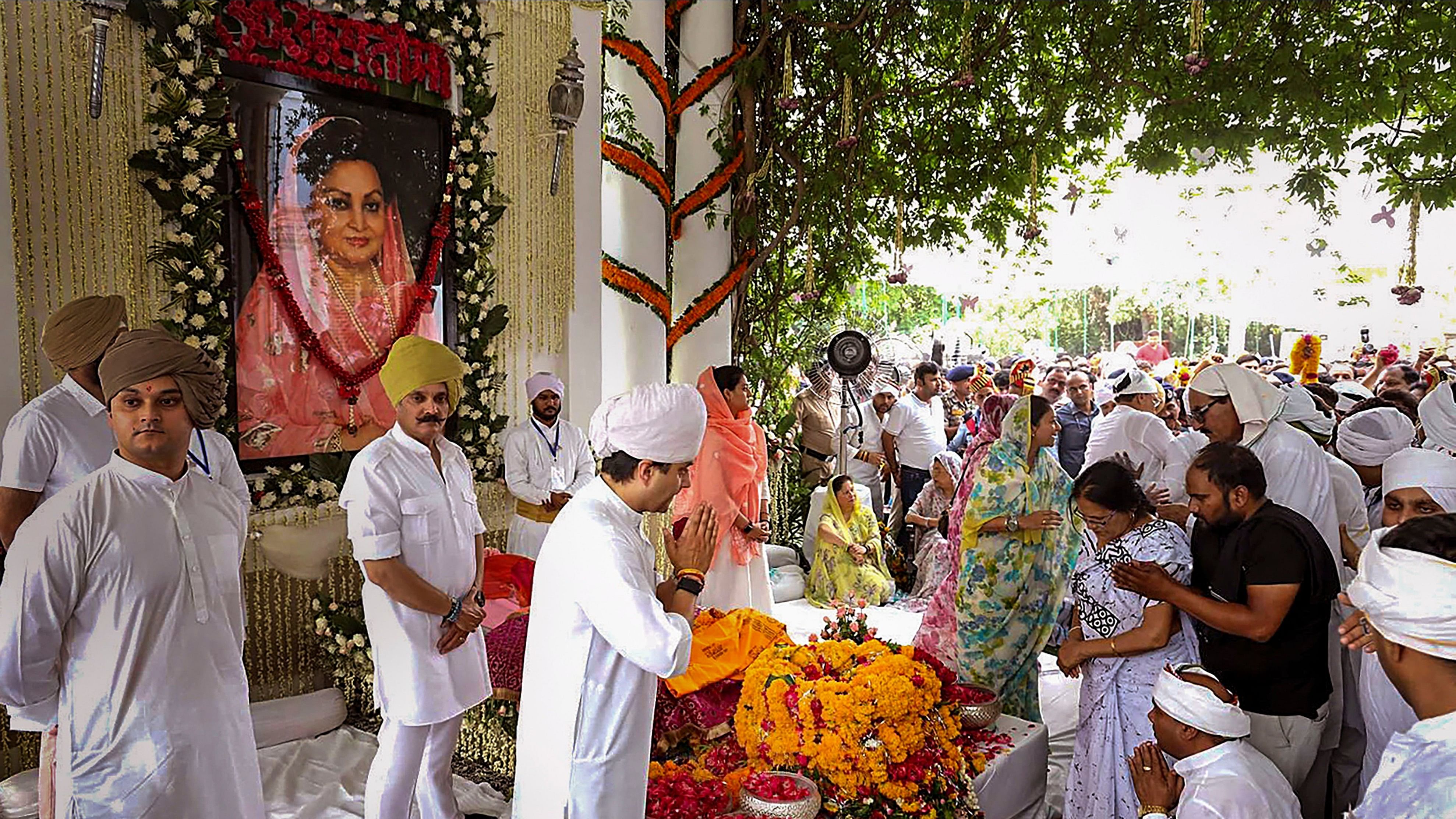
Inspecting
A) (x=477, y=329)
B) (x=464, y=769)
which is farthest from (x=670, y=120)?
(x=464, y=769)

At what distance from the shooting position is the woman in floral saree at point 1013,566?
458 cm

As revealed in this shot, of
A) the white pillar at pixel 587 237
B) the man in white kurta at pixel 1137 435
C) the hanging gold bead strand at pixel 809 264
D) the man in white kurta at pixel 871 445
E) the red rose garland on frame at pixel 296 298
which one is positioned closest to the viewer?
the red rose garland on frame at pixel 296 298

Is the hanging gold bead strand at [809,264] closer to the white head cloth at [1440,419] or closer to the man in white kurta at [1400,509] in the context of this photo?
the white head cloth at [1440,419]

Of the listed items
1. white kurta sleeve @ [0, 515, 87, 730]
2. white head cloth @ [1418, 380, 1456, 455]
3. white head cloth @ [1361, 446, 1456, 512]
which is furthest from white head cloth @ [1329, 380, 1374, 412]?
white kurta sleeve @ [0, 515, 87, 730]

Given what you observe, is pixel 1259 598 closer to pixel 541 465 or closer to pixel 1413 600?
pixel 1413 600

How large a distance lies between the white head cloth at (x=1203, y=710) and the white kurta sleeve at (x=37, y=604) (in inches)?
106

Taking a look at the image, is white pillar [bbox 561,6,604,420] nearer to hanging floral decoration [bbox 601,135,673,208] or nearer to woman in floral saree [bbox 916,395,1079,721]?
hanging floral decoration [bbox 601,135,673,208]

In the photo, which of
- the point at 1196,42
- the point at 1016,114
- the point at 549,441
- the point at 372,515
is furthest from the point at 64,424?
the point at 1016,114

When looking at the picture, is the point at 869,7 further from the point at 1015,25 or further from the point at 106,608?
the point at 106,608

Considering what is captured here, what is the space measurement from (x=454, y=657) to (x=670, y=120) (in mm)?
5525

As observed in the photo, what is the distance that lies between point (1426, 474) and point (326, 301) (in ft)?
16.8

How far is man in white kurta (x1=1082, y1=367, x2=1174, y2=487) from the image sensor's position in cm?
586

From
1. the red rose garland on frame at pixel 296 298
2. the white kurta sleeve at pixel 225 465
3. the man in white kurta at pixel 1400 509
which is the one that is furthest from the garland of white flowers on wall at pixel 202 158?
the man in white kurta at pixel 1400 509

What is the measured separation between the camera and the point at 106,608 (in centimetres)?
219
